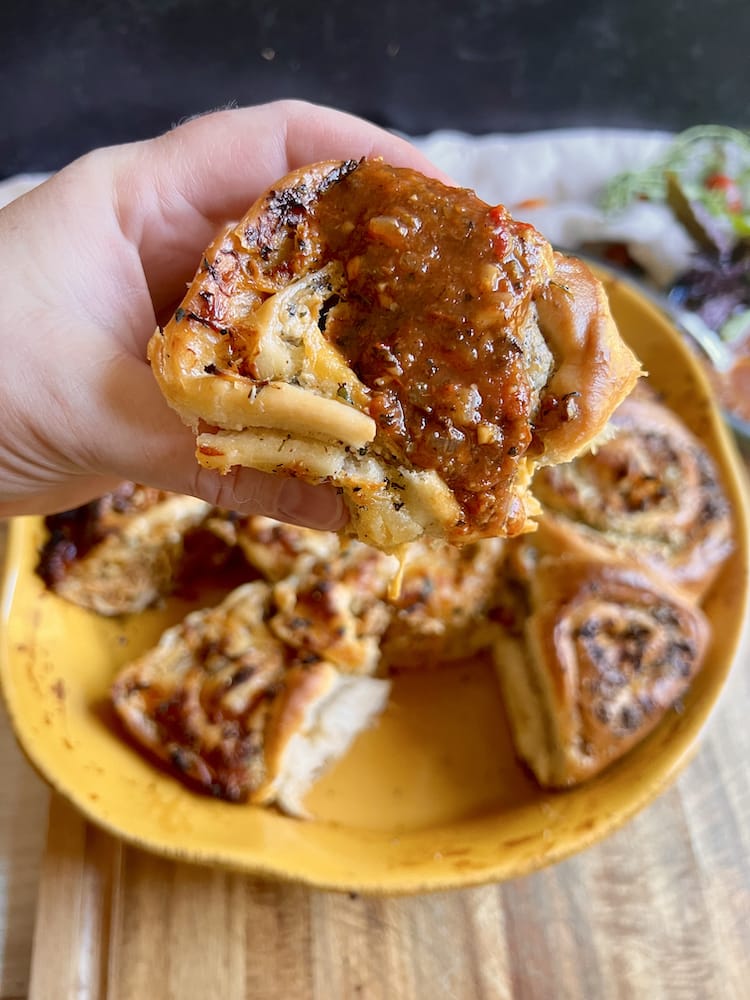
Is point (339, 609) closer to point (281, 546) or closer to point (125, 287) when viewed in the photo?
point (281, 546)

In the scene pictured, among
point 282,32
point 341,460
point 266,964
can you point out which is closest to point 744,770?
point 266,964

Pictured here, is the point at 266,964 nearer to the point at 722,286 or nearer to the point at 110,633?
the point at 110,633

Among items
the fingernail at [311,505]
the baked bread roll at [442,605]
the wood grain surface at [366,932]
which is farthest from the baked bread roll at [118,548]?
the fingernail at [311,505]

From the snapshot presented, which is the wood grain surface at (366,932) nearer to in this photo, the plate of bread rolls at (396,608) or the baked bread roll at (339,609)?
Answer: the plate of bread rolls at (396,608)

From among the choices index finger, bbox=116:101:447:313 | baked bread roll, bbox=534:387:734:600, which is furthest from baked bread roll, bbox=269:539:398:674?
index finger, bbox=116:101:447:313

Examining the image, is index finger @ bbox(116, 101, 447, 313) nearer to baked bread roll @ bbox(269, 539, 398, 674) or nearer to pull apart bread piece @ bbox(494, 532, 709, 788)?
baked bread roll @ bbox(269, 539, 398, 674)

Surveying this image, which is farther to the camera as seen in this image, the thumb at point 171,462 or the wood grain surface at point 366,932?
the wood grain surface at point 366,932
